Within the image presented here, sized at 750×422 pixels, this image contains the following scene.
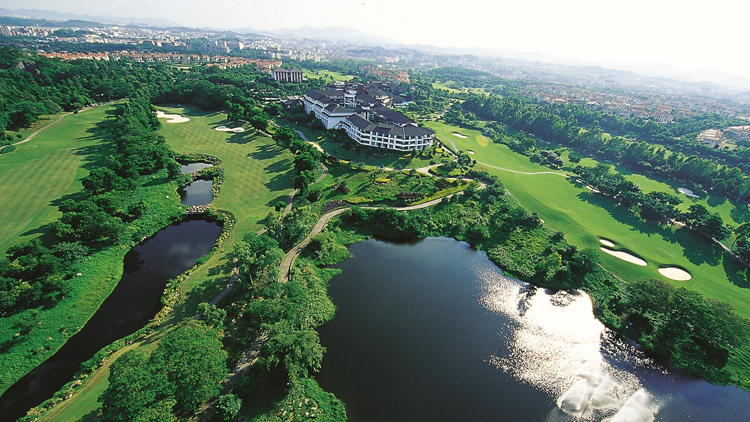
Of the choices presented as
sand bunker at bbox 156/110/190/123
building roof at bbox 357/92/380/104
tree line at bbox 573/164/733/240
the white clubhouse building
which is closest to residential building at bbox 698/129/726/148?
tree line at bbox 573/164/733/240

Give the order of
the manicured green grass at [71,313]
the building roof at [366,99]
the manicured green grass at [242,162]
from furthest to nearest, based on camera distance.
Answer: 1. the building roof at [366,99]
2. the manicured green grass at [242,162]
3. the manicured green grass at [71,313]

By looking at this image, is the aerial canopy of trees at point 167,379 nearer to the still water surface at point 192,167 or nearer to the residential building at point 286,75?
the still water surface at point 192,167

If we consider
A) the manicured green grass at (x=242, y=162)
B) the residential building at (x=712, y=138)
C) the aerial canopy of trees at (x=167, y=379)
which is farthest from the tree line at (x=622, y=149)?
the aerial canopy of trees at (x=167, y=379)

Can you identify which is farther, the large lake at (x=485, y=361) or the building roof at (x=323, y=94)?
the building roof at (x=323, y=94)

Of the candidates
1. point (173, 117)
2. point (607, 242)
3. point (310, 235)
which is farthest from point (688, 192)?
point (173, 117)

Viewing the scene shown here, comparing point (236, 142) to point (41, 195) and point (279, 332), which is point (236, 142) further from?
point (279, 332)

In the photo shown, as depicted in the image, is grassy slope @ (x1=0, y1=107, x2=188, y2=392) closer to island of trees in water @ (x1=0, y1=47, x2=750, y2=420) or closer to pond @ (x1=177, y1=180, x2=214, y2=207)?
island of trees in water @ (x1=0, y1=47, x2=750, y2=420)

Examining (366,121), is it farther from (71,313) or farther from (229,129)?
(71,313)
